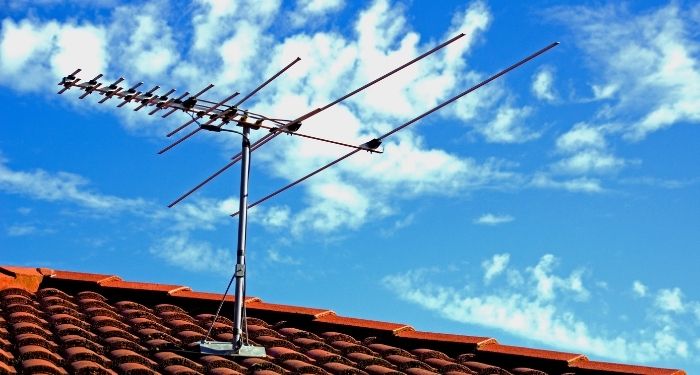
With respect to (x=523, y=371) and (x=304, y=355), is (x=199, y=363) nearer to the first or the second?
(x=304, y=355)

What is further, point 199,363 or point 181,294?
point 181,294

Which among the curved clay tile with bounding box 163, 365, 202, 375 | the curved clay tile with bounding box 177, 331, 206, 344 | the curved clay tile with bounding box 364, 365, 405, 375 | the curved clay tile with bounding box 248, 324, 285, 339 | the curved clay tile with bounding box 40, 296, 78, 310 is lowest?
the curved clay tile with bounding box 163, 365, 202, 375

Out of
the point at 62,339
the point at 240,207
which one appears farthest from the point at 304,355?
the point at 62,339

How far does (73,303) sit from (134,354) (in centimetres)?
209

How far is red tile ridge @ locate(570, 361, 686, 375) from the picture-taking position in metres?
7.28

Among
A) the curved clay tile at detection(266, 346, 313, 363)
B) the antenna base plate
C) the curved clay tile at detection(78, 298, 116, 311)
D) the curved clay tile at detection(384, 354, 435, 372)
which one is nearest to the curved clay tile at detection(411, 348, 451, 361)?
the curved clay tile at detection(384, 354, 435, 372)

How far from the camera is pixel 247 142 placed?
24.5ft

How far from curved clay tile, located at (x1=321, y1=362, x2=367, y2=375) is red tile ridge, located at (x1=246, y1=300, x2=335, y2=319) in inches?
51.6

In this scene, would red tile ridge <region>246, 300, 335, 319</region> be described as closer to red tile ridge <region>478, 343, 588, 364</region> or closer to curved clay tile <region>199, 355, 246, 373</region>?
red tile ridge <region>478, 343, 588, 364</region>

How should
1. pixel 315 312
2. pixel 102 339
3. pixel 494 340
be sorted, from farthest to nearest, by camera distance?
pixel 315 312 < pixel 494 340 < pixel 102 339

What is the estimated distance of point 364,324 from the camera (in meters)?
8.52

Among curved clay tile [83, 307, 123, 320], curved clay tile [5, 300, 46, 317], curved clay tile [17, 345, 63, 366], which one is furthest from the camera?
curved clay tile [83, 307, 123, 320]

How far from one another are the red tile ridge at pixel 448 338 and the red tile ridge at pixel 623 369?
2.65 ft

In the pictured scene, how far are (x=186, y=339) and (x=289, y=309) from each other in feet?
4.25
